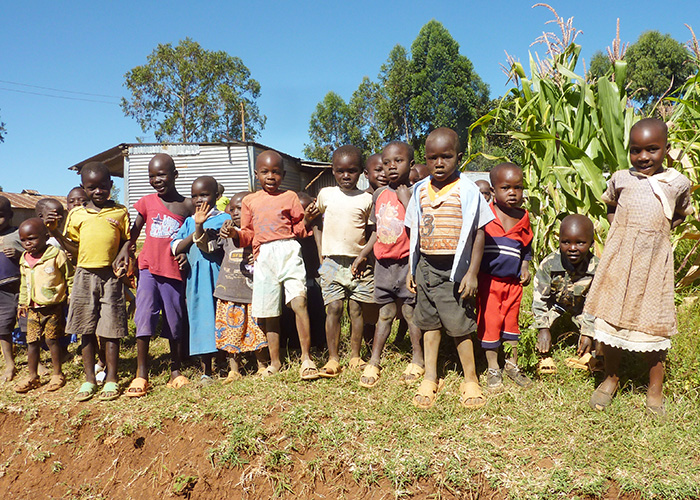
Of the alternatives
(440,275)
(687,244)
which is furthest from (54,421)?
(687,244)

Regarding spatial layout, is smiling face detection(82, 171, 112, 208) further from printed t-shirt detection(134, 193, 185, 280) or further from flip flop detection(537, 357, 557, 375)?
flip flop detection(537, 357, 557, 375)

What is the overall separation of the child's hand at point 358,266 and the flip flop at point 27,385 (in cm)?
294

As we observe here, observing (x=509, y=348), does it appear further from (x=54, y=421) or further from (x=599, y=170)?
(x=54, y=421)

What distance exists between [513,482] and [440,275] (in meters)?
1.25

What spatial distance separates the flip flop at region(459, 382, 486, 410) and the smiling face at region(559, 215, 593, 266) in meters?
1.13

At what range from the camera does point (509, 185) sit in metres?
3.32

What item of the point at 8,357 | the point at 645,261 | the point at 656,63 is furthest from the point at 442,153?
the point at 656,63

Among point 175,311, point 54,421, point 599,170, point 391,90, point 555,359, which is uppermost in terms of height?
point 391,90

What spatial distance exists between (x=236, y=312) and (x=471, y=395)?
193 centimetres

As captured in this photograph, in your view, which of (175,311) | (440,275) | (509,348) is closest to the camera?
(440,275)

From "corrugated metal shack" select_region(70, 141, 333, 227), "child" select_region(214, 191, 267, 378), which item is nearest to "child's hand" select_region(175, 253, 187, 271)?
"child" select_region(214, 191, 267, 378)

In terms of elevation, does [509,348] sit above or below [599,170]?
below

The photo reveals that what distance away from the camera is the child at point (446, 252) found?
2.98 m

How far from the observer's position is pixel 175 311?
3818 millimetres
